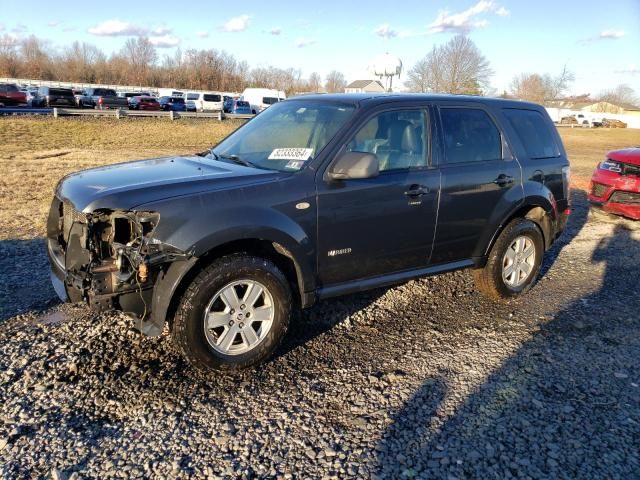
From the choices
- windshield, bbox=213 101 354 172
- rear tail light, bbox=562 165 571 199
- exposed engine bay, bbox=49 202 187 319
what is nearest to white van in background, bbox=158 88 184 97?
windshield, bbox=213 101 354 172

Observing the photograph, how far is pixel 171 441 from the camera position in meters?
2.88

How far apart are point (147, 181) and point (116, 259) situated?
22.7 inches

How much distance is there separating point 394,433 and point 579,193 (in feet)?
34.3

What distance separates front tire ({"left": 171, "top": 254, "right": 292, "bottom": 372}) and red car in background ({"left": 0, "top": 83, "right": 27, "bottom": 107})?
119ft

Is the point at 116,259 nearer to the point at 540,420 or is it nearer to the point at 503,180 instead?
the point at 540,420

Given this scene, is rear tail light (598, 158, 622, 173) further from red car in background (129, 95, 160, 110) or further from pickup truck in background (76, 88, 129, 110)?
red car in background (129, 95, 160, 110)

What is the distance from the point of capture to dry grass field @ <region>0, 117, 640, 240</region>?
320 inches

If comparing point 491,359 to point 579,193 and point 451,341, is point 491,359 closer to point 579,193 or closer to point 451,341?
point 451,341

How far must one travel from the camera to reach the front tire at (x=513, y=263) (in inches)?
195

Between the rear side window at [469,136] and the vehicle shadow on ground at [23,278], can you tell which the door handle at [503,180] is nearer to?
the rear side window at [469,136]

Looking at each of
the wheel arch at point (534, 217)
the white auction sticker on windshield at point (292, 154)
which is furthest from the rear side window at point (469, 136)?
the white auction sticker on windshield at point (292, 154)

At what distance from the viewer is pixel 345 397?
3375 mm

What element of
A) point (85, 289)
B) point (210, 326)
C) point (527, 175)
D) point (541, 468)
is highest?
point (527, 175)

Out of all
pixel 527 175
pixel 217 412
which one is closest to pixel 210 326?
pixel 217 412
